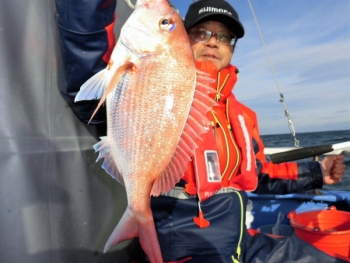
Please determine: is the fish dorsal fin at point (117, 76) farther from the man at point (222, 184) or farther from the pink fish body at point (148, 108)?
the man at point (222, 184)

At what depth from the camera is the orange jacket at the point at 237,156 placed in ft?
7.04

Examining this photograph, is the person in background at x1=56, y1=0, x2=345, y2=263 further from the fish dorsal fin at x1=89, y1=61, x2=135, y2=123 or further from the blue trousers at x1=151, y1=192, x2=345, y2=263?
the fish dorsal fin at x1=89, y1=61, x2=135, y2=123

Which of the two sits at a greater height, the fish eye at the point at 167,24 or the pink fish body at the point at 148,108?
the fish eye at the point at 167,24

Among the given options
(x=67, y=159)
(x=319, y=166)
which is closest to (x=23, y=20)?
(x=67, y=159)

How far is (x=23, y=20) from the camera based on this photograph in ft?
4.55

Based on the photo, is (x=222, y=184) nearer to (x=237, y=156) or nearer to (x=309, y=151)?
(x=237, y=156)

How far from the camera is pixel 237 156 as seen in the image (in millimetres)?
2240

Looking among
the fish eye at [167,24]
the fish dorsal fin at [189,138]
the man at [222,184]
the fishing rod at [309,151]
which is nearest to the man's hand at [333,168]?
the man at [222,184]

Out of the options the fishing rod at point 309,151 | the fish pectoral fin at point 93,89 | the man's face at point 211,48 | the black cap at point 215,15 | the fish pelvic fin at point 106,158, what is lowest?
the fishing rod at point 309,151

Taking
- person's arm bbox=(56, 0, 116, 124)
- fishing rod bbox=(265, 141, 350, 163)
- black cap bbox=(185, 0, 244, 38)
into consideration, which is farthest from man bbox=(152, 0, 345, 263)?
person's arm bbox=(56, 0, 116, 124)

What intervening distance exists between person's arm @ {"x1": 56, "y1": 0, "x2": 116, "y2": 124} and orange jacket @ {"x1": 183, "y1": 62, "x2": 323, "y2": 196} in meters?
0.80

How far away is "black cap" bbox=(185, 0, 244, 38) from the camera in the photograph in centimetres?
218

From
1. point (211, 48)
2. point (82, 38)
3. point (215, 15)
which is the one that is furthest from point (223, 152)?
point (82, 38)

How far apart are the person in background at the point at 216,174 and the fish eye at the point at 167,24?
276mm
